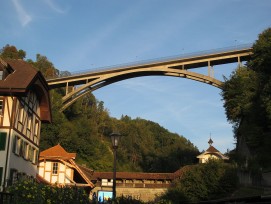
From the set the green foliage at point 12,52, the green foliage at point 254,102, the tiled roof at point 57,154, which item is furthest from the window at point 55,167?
the green foliage at point 12,52

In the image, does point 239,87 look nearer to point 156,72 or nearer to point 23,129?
point 156,72

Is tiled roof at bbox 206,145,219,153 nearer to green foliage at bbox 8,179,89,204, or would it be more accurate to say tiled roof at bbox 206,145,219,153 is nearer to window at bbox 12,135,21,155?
window at bbox 12,135,21,155

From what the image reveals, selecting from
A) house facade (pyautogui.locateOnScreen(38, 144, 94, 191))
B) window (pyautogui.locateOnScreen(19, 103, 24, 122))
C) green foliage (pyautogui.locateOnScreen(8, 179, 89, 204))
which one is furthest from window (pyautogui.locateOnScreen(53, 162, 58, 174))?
green foliage (pyautogui.locateOnScreen(8, 179, 89, 204))

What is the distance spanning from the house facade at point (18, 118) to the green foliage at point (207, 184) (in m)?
12.1

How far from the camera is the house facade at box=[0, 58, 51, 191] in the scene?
22.6 m

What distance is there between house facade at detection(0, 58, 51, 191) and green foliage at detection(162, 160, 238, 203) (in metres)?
12.1

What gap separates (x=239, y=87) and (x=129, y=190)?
16.6m

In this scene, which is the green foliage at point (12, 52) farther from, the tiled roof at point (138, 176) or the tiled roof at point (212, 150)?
the tiled roof at point (212, 150)

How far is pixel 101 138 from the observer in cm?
7862

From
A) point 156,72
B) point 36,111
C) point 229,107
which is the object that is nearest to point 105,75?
point 156,72

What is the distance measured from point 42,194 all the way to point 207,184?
25.4 meters

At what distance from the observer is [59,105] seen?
52062 mm

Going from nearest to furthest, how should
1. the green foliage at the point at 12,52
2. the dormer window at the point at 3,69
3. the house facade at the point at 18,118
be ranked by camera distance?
the house facade at the point at 18,118 → the dormer window at the point at 3,69 → the green foliage at the point at 12,52

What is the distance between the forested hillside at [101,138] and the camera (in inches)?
2185
